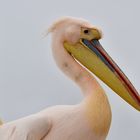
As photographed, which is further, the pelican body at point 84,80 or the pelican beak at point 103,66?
the pelican beak at point 103,66

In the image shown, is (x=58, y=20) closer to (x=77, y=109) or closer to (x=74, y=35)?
(x=74, y=35)

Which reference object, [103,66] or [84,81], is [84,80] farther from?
[103,66]

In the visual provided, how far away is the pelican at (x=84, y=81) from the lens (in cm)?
870

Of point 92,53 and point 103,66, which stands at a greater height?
point 92,53

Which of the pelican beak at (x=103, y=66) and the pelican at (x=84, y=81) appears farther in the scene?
the pelican beak at (x=103, y=66)

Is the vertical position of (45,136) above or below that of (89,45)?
below

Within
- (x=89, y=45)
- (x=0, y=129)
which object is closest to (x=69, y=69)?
(x=89, y=45)

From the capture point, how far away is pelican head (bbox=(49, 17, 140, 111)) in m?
9.02

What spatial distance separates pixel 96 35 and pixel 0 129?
58.7 inches

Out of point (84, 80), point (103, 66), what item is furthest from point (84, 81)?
point (103, 66)

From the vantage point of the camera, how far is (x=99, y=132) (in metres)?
8.75

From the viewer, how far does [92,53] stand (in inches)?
360

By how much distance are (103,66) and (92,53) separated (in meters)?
0.19

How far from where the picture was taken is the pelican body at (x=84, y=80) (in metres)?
8.70
